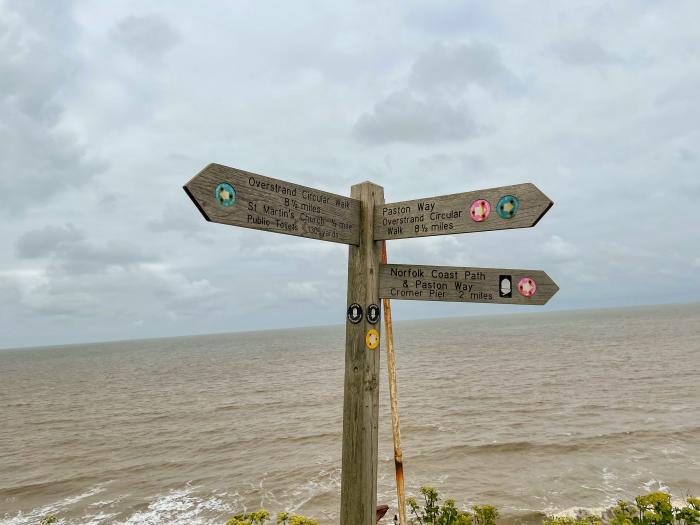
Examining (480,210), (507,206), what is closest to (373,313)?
(480,210)

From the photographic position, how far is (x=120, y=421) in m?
22.0

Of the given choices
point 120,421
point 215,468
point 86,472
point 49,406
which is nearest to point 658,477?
point 215,468

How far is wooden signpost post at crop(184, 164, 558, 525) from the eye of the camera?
351cm

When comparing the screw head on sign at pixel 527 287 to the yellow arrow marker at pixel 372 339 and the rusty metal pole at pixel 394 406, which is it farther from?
the yellow arrow marker at pixel 372 339

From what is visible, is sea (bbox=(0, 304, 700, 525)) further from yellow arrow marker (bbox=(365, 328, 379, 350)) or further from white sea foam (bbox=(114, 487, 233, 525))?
yellow arrow marker (bbox=(365, 328, 379, 350))

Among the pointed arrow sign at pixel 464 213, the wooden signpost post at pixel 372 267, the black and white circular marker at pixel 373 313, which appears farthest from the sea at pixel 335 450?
the pointed arrow sign at pixel 464 213

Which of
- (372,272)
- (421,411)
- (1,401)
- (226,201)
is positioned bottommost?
(1,401)

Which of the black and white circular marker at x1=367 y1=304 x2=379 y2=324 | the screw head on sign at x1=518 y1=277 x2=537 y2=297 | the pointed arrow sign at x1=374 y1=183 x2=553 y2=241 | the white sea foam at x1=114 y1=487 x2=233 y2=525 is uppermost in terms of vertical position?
the pointed arrow sign at x1=374 y1=183 x2=553 y2=241

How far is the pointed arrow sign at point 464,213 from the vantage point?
345 cm

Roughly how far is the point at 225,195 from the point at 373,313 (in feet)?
5.56

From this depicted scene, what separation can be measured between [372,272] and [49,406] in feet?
116

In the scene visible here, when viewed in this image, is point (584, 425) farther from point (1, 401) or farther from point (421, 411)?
point (1, 401)

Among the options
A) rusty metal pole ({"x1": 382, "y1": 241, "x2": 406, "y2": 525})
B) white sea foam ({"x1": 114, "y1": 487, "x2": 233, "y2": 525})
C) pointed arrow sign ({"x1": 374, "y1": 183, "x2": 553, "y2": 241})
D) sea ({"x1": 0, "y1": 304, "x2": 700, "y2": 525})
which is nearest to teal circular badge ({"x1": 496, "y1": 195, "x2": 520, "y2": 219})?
pointed arrow sign ({"x1": 374, "y1": 183, "x2": 553, "y2": 241})

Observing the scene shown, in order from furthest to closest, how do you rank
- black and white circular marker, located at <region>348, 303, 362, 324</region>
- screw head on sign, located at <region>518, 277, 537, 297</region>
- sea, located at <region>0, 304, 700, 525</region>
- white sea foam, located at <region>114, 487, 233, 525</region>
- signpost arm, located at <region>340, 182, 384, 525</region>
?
sea, located at <region>0, 304, 700, 525</region> → white sea foam, located at <region>114, 487, 233, 525</region> → black and white circular marker, located at <region>348, 303, 362, 324</region> → signpost arm, located at <region>340, 182, 384, 525</region> → screw head on sign, located at <region>518, 277, 537, 297</region>
